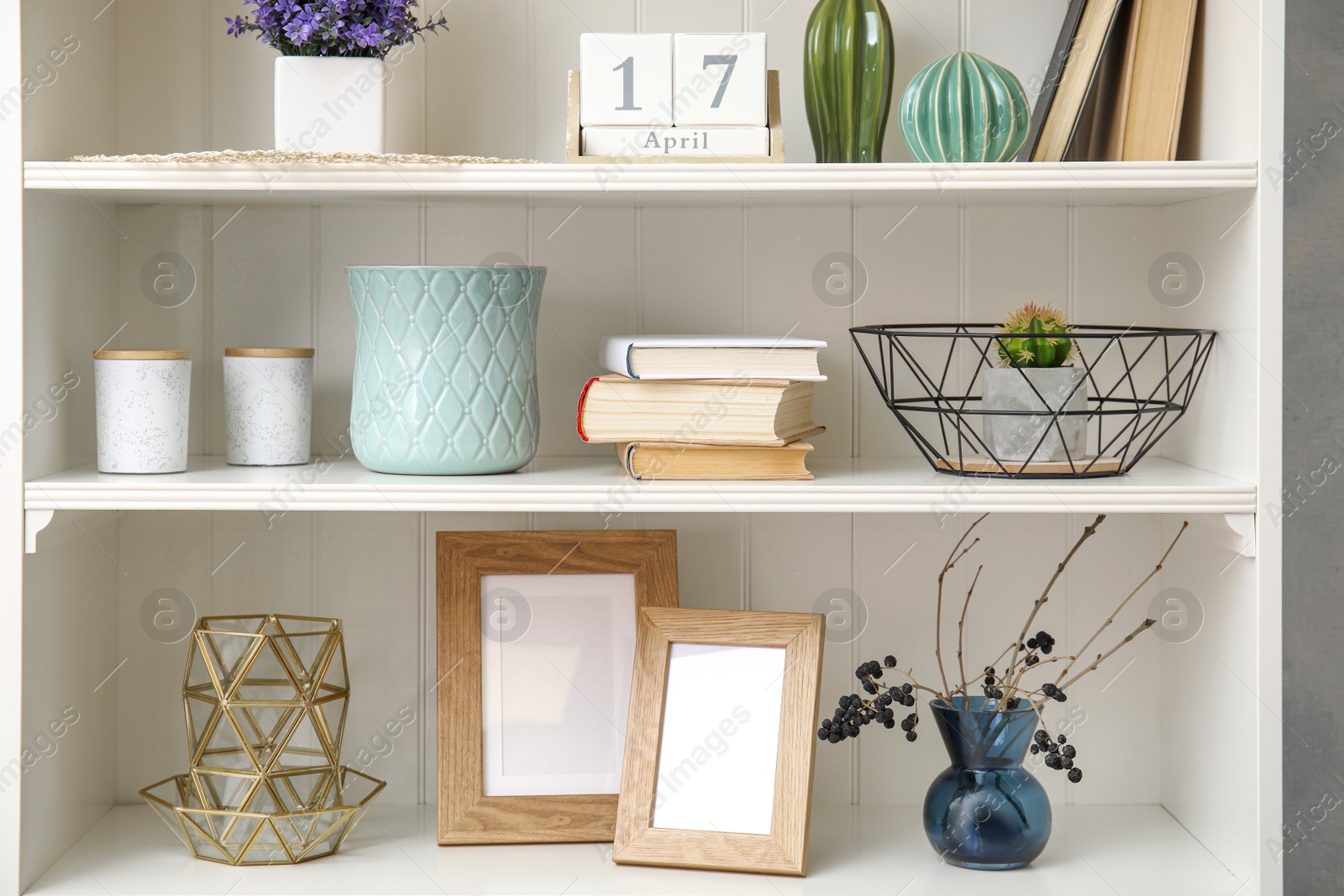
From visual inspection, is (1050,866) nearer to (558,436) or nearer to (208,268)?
(558,436)

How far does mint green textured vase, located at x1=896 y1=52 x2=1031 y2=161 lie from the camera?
97 centimetres

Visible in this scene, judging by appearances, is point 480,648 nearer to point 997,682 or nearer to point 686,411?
point 686,411

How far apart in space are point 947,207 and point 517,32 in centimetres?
49

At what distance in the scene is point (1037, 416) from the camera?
99cm

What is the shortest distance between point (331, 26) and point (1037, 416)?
0.72 metres

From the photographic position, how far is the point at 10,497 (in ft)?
Answer: 3.07

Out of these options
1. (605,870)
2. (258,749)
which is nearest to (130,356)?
(258,749)

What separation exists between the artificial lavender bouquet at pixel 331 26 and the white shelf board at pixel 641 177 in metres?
0.16

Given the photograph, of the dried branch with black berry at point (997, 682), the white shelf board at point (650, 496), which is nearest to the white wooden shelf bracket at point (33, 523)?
the white shelf board at point (650, 496)

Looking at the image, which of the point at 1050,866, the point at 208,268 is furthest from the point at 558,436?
the point at 1050,866

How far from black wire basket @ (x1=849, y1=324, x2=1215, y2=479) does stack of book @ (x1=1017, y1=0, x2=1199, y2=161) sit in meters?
0.17

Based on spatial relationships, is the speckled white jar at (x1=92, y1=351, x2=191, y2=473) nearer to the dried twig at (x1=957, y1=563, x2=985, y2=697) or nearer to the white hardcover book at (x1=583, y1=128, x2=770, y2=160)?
the white hardcover book at (x1=583, y1=128, x2=770, y2=160)

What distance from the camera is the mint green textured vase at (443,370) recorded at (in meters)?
1.00

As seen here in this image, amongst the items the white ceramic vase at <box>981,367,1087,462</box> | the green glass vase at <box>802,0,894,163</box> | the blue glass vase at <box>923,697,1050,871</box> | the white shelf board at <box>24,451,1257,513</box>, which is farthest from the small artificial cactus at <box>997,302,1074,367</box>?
the blue glass vase at <box>923,697,1050,871</box>
